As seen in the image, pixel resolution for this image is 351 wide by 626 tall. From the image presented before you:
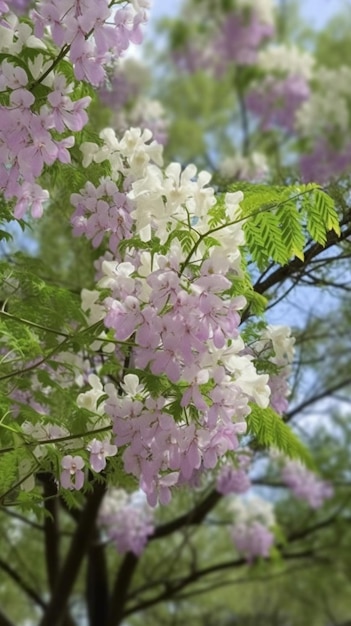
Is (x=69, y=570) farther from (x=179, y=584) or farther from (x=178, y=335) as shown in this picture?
(x=178, y=335)

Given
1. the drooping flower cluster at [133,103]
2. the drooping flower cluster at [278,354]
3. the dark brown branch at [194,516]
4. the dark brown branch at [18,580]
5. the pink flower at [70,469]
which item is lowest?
the pink flower at [70,469]

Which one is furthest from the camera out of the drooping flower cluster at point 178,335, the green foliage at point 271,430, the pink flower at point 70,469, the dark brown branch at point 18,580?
the dark brown branch at point 18,580

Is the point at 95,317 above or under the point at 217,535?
under

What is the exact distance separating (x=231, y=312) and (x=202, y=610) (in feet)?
31.0

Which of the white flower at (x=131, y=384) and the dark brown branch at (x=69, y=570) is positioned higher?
the dark brown branch at (x=69, y=570)

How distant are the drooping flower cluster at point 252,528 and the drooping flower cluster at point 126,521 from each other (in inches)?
36.4

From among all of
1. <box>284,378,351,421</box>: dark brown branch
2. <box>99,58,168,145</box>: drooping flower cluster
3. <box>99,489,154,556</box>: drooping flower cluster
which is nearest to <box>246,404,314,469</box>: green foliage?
<box>284,378,351,421</box>: dark brown branch

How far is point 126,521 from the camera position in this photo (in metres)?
5.91

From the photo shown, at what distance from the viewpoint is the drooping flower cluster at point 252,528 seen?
666cm

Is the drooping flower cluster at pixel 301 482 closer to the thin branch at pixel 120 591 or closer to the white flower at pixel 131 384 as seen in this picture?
the thin branch at pixel 120 591

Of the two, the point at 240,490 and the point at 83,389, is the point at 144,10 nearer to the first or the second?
the point at 83,389

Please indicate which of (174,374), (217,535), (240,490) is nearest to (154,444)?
(174,374)

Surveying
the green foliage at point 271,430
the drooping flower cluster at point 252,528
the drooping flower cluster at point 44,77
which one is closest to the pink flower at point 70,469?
the green foliage at point 271,430

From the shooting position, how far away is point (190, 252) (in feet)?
6.68
